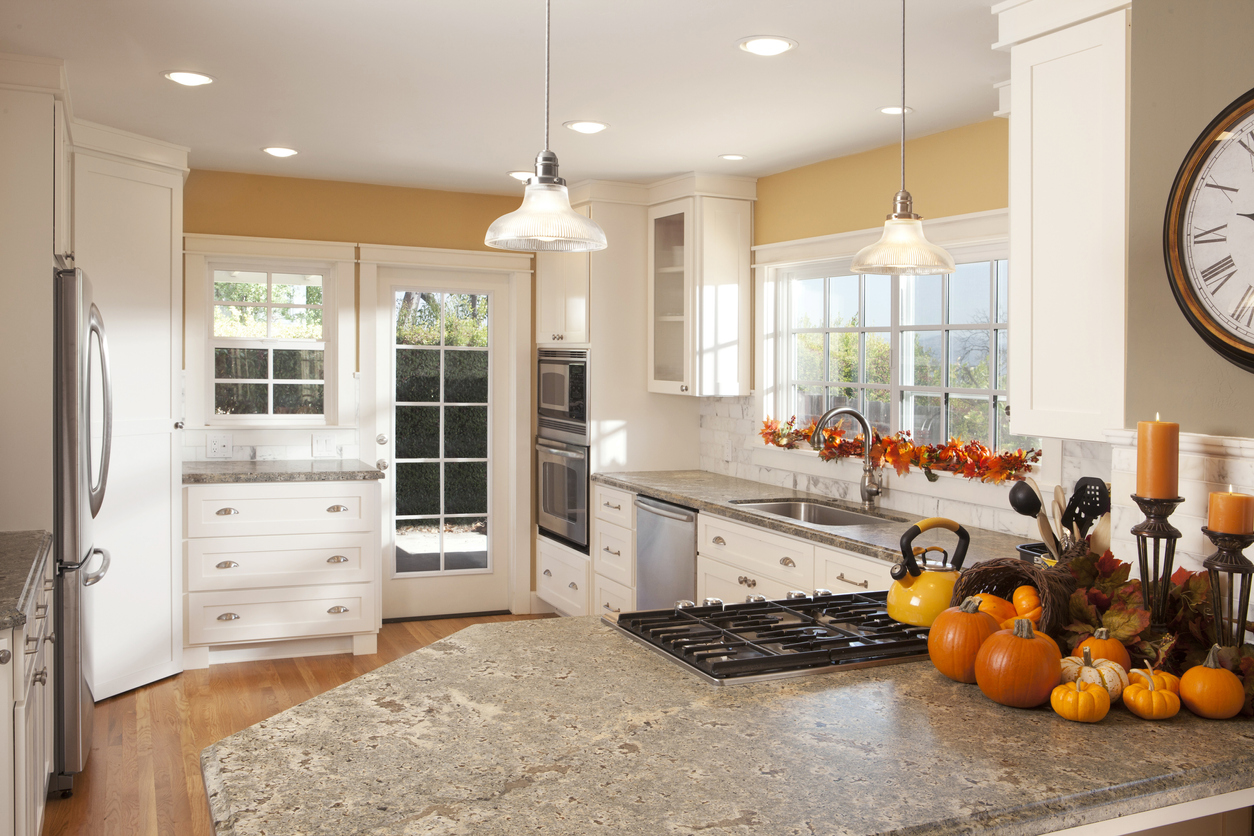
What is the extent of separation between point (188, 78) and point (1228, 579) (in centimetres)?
325

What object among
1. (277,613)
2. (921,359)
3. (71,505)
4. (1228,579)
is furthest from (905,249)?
(277,613)

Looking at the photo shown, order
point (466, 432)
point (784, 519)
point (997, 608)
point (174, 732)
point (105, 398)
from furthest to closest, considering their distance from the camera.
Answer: point (466, 432) → point (174, 732) → point (784, 519) → point (105, 398) → point (997, 608)

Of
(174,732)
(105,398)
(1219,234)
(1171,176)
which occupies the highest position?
(1171,176)

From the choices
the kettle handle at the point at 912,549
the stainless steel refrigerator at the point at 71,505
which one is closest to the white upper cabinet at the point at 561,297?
the stainless steel refrigerator at the point at 71,505

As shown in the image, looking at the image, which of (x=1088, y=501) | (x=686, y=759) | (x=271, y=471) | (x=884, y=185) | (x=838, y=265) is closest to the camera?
(x=686, y=759)

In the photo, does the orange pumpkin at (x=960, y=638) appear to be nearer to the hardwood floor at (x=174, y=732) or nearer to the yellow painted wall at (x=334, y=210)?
the hardwood floor at (x=174, y=732)

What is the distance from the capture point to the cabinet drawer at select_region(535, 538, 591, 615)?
5059 millimetres

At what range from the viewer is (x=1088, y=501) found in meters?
2.29

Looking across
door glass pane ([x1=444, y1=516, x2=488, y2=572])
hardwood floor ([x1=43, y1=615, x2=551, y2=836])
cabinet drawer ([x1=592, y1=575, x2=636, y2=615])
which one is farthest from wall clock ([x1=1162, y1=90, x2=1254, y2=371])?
door glass pane ([x1=444, y1=516, x2=488, y2=572])

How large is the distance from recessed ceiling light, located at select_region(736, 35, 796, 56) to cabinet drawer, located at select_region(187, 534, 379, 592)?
293cm

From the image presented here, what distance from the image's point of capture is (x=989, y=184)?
138 inches

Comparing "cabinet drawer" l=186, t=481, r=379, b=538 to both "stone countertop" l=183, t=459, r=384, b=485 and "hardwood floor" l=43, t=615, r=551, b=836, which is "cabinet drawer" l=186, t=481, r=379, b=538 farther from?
"hardwood floor" l=43, t=615, r=551, b=836

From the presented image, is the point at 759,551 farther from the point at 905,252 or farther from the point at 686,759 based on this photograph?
the point at 686,759

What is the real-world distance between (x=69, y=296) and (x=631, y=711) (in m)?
2.46
